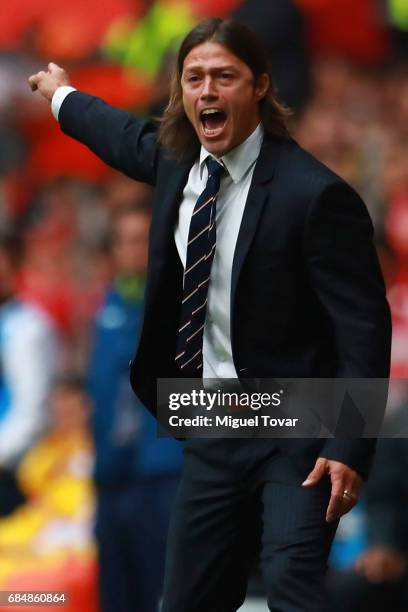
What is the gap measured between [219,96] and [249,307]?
0.52m

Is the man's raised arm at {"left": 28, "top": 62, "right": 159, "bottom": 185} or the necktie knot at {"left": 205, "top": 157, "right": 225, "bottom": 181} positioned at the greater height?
the man's raised arm at {"left": 28, "top": 62, "right": 159, "bottom": 185}

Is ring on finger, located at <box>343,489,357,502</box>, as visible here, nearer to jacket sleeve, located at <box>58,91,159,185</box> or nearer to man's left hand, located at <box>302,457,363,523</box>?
man's left hand, located at <box>302,457,363,523</box>

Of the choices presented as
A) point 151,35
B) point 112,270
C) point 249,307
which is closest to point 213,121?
point 249,307

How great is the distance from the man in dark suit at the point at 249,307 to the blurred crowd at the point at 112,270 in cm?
190

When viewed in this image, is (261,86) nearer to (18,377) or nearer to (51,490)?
(18,377)

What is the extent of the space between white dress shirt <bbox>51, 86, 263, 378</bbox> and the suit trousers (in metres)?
0.21

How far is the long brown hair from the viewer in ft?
12.6

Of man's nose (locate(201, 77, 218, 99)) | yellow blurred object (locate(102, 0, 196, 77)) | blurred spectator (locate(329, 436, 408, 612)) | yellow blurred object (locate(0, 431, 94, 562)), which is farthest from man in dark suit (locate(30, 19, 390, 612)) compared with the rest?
yellow blurred object (locate(102, 0, 196, 77))

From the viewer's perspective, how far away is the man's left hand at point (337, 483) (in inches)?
142

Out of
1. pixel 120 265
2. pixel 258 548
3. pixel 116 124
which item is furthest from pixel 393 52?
pixel 258 548

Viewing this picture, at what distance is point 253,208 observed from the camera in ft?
12.4

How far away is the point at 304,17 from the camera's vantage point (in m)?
7.25

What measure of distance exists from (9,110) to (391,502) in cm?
310

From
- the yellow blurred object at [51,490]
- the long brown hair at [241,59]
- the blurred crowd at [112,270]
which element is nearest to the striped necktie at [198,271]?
the long brown hair at [241,59]
